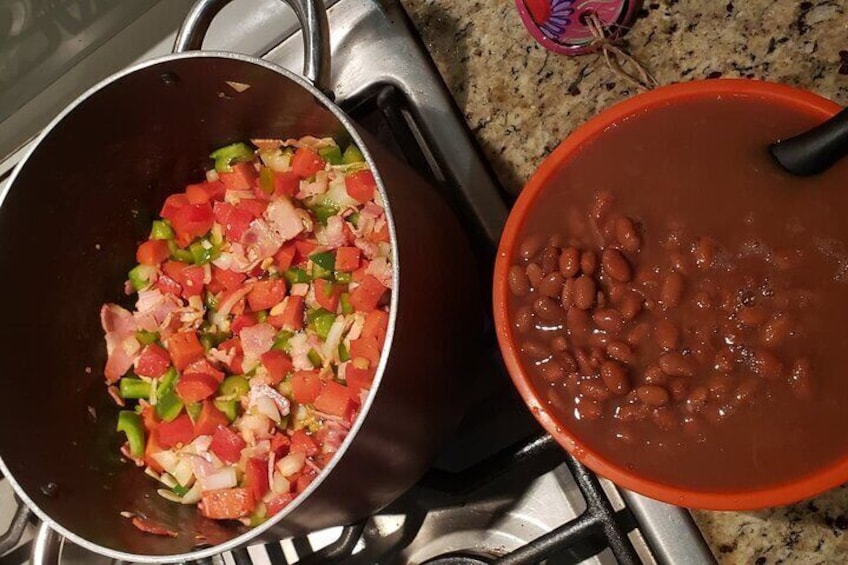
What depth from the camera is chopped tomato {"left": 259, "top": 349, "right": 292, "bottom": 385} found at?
111 cm

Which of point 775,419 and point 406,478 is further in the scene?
point 406,478

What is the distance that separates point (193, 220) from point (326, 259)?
21cm

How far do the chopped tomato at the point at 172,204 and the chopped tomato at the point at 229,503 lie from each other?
0.38 meters

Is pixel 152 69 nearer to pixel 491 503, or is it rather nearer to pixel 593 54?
pixel 593 54

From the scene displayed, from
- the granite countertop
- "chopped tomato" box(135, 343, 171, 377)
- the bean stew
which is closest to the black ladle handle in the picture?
the bean stew

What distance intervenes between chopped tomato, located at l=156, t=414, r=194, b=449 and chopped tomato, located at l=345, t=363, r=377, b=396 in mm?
250

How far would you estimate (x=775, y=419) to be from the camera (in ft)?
2.73

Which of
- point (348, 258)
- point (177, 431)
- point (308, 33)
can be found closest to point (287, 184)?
point (348, 258)

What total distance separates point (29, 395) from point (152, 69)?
0.43 m

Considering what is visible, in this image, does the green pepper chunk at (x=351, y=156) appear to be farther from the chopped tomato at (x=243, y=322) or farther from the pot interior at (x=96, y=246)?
the chopped tomato at (x=243, y=322)

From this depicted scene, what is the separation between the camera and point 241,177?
1.16m

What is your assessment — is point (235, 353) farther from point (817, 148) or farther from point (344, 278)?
point (817, 148)

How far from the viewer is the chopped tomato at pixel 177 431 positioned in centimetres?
114

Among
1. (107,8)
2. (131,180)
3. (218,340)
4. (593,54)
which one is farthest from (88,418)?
(593,54)
